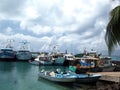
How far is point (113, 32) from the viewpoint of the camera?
973cm

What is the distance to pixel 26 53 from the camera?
11031cm

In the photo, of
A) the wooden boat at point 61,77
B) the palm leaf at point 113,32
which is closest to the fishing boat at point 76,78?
the wooden boat at point 61,77

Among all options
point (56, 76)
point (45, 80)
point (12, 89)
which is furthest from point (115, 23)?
point (45, 80)

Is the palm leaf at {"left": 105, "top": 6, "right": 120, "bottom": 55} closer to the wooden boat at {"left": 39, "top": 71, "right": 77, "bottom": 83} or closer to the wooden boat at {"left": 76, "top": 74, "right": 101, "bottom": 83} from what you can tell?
the wooden boat at {"left": 76, "top": 74, "right": 101, "bottom": 83}

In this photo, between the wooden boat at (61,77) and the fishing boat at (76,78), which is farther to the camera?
the wooden boat at (61,77)

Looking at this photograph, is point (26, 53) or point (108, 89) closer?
point (108, 89)

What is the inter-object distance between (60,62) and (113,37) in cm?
7647

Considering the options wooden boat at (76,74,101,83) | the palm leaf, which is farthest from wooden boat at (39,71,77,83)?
the palm leaf

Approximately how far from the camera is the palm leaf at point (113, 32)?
9.71 metres

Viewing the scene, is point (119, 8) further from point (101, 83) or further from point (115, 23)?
point (101, 83)

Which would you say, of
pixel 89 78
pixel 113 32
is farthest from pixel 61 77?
pixel 113 32

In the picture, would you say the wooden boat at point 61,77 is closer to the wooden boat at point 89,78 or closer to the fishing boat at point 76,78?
the fishing boat at point 76,78

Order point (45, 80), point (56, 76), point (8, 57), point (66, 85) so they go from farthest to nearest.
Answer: point (8, 57) → point (45, 80) → point (56, 76) → point (66, 85)

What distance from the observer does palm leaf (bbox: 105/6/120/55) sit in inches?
382
